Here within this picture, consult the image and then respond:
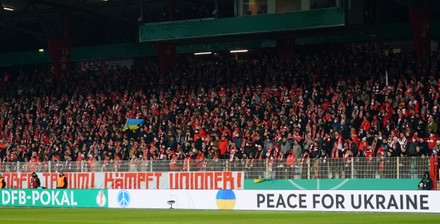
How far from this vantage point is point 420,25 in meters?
46.5

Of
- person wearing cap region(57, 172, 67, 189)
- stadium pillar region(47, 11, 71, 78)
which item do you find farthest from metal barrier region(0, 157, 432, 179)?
stadium pillar region(47, 11, 71, 78)

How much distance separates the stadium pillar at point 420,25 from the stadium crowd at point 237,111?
6.05 feet

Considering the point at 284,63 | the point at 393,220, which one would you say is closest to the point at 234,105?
the point at 284,63

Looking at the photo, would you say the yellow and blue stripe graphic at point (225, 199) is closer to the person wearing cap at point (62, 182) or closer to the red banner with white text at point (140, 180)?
the red banner with white text at point (140, 180)

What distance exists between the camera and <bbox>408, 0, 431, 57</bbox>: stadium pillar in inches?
1817

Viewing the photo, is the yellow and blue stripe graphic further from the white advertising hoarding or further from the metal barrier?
the metal barrier

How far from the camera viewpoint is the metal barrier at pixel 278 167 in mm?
35500

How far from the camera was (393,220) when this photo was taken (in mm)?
27781

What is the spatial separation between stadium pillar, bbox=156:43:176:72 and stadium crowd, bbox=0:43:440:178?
68 cm

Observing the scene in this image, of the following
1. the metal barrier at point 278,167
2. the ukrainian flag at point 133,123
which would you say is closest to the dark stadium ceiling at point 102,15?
the ukrainian flag at point 133,123

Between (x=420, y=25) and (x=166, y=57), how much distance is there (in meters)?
15.5

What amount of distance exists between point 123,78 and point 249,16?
11.3 m

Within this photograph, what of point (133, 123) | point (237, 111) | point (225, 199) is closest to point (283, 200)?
point (225, 199)

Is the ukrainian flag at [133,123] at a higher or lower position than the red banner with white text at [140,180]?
higher
